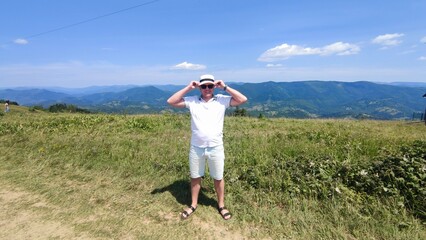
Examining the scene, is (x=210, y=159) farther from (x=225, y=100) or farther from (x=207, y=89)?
(x=207, y=89)

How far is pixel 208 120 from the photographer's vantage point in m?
5.02

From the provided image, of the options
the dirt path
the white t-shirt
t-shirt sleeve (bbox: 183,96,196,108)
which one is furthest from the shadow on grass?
t-shirt sleeve (bbox: 183,96,196,108)

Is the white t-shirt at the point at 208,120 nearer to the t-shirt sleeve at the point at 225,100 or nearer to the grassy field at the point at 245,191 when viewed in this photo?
the t-shirt sleeve at the point at 225,100

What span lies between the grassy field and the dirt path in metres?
0.10

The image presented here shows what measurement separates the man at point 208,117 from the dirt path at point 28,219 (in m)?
2.19

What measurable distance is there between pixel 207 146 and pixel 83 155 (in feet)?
17.8

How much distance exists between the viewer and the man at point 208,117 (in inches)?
198

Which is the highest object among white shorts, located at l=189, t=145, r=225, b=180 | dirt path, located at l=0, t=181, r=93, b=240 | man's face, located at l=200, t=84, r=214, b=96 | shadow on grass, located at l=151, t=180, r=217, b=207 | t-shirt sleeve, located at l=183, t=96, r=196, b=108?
man's face, located at l=200, t=84, r=214, b=96

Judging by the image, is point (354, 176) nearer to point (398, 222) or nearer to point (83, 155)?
point (398, 222)

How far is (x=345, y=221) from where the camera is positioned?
189 inches

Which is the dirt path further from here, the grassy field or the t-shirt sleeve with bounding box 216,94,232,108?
the t-shirt sleeve with bounding box 216,94,232,108

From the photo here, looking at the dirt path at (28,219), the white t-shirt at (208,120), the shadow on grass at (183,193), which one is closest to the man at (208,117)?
the white t-shirt at (208,120)

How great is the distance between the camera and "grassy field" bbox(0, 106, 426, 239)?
4.81 metres

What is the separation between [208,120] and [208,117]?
53 millimetres
